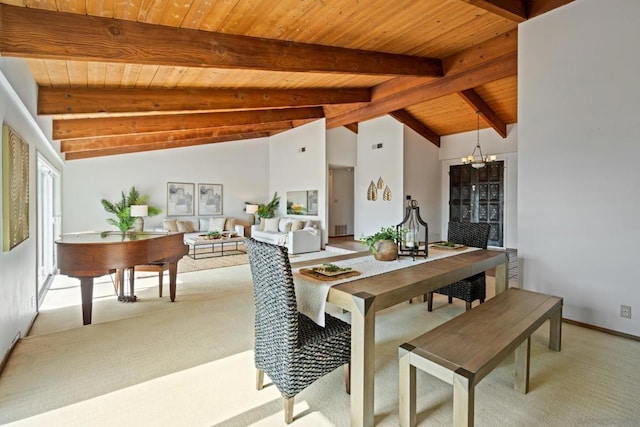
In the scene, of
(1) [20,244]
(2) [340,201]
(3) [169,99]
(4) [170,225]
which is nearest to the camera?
(1) [20,244]

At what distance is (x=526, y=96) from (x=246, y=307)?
3939 mm

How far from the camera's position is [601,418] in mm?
1762

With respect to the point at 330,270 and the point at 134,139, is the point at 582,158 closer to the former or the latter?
the point at 330,270

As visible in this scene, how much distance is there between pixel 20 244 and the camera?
9.12 ft

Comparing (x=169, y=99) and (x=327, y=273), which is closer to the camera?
(x=327, y=273)

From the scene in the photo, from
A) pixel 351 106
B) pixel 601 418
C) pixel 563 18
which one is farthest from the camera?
pixel 351 106

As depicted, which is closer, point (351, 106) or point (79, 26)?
point (79, 26)

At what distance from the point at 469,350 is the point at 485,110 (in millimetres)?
6419

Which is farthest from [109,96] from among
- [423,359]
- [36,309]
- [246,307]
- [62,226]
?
[62,226]

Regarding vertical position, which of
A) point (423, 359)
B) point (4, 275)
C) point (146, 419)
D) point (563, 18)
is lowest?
point (146, 419)

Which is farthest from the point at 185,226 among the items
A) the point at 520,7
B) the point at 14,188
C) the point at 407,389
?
the point at 520,7

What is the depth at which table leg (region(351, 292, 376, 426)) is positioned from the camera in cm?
166

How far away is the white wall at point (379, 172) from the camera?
7.90 m

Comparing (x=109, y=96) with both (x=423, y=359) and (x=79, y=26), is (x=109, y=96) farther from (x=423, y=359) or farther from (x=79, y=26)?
(x=423, y=359)
